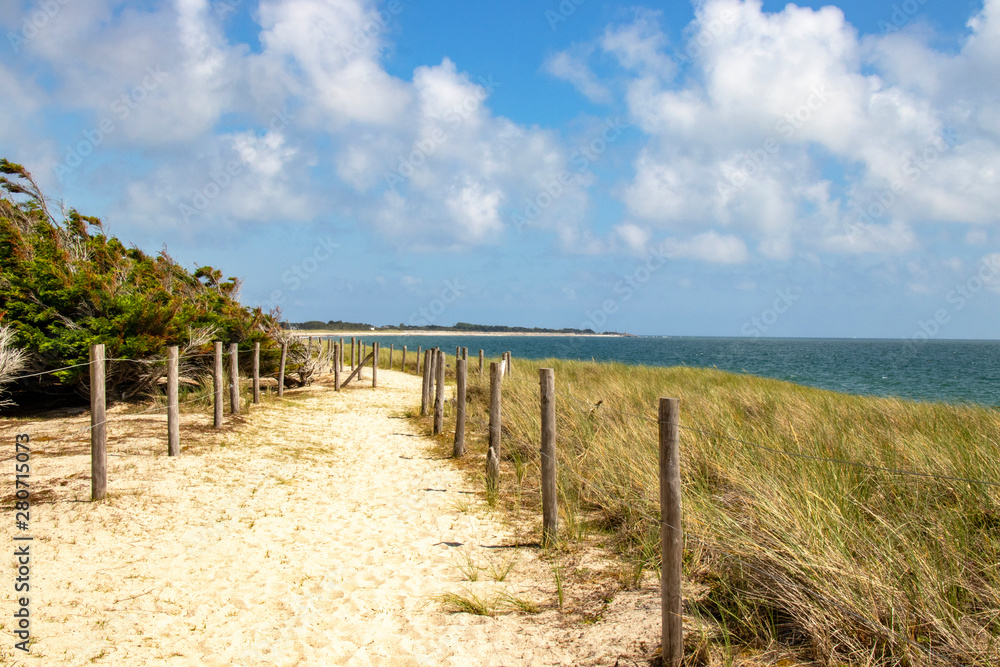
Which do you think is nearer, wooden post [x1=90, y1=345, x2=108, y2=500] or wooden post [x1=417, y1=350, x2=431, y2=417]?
wooden post [x1=90, y1=345, x2=108, y2=500]

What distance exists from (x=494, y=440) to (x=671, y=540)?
4.18 meters

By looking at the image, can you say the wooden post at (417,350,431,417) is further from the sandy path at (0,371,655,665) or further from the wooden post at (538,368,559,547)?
the wooden post at (538,368,559,547)

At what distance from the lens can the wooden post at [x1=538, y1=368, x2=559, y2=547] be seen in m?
5.23

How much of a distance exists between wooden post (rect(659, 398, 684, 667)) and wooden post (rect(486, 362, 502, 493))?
3929 millimetres

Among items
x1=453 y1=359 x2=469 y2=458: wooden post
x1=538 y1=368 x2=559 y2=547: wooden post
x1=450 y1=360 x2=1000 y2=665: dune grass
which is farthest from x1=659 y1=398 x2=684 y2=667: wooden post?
x1=453 y1=359 x2=469 y2=458: wooden post

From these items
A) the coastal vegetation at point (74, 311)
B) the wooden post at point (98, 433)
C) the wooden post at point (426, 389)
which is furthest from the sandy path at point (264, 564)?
the wooden post at point (426, 389)

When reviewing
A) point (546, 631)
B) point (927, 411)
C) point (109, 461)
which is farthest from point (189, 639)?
point (927, 411)

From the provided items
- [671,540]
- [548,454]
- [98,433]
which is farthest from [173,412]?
[671,540]

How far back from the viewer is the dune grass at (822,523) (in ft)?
9.62

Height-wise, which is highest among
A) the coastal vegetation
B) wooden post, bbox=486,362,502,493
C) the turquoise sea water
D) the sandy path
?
the coastal vegetation

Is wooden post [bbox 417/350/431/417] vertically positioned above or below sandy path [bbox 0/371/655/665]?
above

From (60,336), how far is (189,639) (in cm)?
939

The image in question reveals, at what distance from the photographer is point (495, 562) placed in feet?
16.4

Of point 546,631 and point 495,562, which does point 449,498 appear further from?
point 546,631
